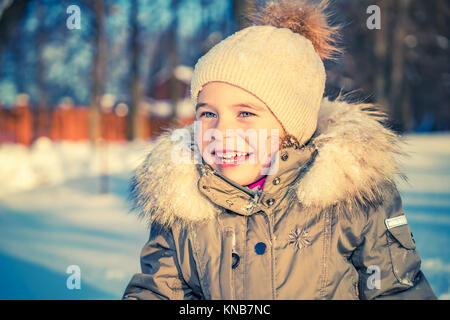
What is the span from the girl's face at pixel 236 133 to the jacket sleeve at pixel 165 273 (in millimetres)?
384

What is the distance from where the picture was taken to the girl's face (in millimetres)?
1592

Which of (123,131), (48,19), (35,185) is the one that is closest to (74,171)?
(35,185)

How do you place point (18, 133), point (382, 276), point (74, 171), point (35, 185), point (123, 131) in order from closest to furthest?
point (382, 276) < point (35, 185) < point (74, 171) < point (18, 133) < point (123, 131)

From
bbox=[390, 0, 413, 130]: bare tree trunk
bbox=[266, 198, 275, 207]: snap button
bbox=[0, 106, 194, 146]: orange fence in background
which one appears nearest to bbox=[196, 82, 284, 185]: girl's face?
bbox=[266, 198, 275, 207]: snap button

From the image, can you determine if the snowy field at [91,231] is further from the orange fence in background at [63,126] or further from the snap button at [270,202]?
the orange fence in background at [63,126]

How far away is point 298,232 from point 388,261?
35 centimetres

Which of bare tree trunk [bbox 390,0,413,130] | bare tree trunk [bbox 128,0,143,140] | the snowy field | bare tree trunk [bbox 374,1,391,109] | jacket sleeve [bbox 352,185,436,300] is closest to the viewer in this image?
jacket sleeve [bbox 352,185,436,300]

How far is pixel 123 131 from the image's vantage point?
2581 cm

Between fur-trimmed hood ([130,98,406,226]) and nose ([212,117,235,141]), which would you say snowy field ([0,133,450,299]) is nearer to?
fur-trimmed hood ([130,98,406,226])

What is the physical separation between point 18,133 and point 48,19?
628 inches

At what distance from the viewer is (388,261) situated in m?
1.46

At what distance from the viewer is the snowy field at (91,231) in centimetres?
284

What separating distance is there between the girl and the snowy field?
0.51 metres
